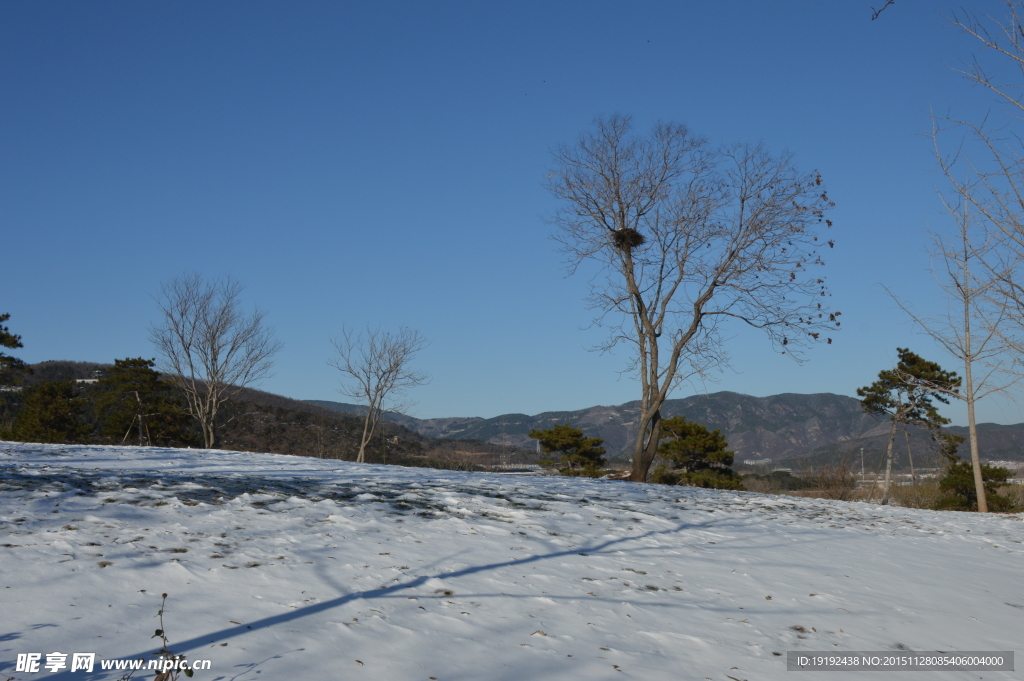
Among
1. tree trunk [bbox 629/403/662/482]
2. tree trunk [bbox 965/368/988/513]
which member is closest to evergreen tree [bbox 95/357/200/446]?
tree trunk [bbox 629/403/662/482]

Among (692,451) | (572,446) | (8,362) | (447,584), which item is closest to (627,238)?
(447,584)

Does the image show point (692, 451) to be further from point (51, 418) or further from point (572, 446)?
point (51, 418)

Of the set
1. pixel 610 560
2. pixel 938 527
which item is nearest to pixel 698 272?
pixel 938 527

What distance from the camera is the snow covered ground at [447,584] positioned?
136 inches

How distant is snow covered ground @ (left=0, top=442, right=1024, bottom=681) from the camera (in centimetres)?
346

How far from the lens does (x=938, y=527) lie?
10.5 metres

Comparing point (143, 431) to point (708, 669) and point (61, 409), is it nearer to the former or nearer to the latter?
point (61, 409)

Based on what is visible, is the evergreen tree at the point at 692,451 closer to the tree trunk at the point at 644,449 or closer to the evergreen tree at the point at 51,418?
the tree trunk at the point at 644,449

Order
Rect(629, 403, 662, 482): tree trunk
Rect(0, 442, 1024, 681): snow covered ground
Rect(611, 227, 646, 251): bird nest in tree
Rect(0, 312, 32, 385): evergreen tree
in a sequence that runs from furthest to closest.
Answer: Rect(0, 312, 32, 385): evergreen tree < Rect(611, 227, 646, 251): bird nest in tree < Rect(629, 403, 662, 482): tree trunk < Rect(0, 442, 1024, 681): snow covered ground

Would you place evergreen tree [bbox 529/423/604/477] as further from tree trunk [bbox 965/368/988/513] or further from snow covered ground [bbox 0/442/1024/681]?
snow covered ground [bbox 0/442/1024/681]

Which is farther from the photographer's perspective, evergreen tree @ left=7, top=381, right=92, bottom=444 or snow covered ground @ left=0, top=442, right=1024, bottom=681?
evergreen tree @ left=7, top=381, right=92, bottom=444

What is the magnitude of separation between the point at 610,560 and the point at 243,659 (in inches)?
145

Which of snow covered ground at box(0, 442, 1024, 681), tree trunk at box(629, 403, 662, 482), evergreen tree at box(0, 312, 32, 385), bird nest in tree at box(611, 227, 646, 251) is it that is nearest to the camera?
snow covered ground at box(0, 442, 1024, 681)

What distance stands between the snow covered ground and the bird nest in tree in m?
8.38
